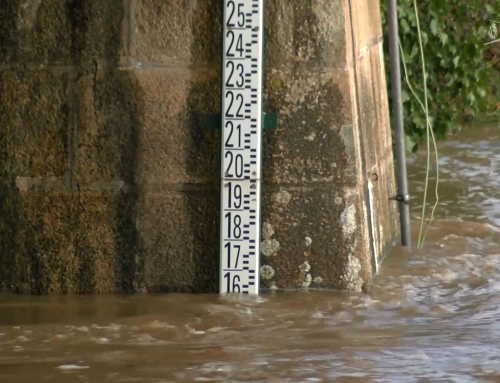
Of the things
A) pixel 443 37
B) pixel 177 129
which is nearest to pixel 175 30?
pixel 177 129

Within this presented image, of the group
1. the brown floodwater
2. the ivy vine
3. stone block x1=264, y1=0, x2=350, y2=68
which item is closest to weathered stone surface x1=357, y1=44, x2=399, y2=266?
the brown floodwater

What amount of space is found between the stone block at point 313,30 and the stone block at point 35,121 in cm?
87

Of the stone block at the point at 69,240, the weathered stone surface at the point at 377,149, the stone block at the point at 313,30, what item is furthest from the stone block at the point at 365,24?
the stone block at the point at 69,240

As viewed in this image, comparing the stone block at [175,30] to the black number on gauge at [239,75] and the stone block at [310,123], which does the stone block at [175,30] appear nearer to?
the black number on gauge at [239,75]

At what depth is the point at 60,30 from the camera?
4.85 m

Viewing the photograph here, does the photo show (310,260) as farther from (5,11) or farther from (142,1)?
(5,11)

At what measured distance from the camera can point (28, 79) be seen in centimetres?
488

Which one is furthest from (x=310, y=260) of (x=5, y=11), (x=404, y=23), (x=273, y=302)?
(x=404, y=23)

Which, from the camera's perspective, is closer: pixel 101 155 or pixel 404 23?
pixel 101 155

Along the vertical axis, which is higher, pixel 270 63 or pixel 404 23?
pixel 404 23

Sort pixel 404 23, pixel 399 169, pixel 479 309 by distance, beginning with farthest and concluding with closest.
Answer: pixel 404 23, pixel 399 169, pixel 479 309

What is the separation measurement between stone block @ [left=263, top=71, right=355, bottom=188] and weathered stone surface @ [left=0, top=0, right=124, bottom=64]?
0.67 meters

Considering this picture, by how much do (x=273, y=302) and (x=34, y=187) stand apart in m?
1.08

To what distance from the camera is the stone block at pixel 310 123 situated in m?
4.86
